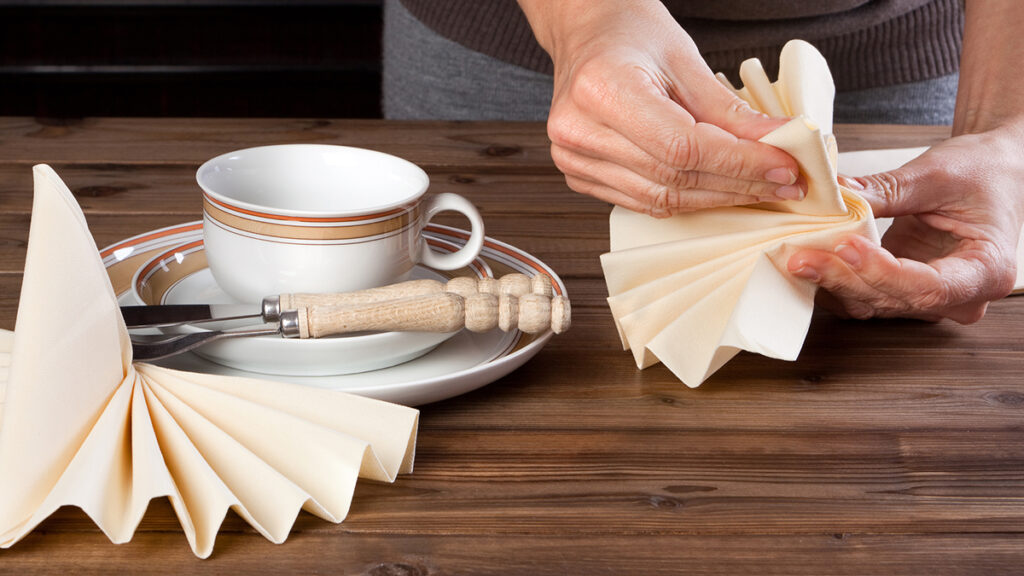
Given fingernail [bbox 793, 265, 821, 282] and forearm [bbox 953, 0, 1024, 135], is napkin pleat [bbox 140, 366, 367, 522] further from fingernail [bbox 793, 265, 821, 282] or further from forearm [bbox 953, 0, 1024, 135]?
forearm [bbox 953, 0, 1024, 135]

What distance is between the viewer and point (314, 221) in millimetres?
562

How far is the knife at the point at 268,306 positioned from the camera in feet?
1.77

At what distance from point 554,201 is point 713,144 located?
1.27 feet

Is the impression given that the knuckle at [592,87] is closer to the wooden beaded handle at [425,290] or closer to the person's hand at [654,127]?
the person's hand at [654,127]

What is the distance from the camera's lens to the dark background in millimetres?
2389

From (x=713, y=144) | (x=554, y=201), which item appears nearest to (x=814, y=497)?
(x=713, y=144)

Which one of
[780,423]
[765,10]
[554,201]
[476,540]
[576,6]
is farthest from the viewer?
[765,10]

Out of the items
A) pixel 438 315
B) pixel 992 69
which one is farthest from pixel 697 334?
pixel 992 69

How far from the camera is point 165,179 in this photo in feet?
3.17

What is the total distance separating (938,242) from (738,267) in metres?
0.25

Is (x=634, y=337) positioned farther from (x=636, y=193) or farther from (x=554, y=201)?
(x=554, y=201)

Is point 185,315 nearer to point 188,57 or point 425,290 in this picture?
point 425,290

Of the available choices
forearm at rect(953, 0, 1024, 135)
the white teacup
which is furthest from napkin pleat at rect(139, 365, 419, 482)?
forearm at rect(953, 0, 1024, 135)

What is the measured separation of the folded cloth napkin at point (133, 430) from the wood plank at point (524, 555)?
1 centimetres
